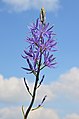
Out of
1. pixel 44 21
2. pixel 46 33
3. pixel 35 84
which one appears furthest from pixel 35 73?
pixel 44 21

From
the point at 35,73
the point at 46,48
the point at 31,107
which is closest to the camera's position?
the point at 31,107

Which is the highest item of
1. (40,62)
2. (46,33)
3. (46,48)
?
(46,33)

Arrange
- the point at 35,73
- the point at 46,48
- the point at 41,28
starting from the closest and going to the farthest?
the point at 35,73 < the point at 46,48 < the point at 41,28

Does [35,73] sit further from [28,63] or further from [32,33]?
[32,33]

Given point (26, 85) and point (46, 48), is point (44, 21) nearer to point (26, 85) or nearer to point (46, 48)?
point (46, 48)

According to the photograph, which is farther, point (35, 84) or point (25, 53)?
point (25, 53)

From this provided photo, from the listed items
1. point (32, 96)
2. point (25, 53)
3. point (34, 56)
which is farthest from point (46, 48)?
point (32, 96)

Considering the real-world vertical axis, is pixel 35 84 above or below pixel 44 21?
below

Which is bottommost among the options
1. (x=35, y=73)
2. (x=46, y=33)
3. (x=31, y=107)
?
(x=31, y=107)

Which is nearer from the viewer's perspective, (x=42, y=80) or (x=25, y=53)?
(x=42, y=80)
